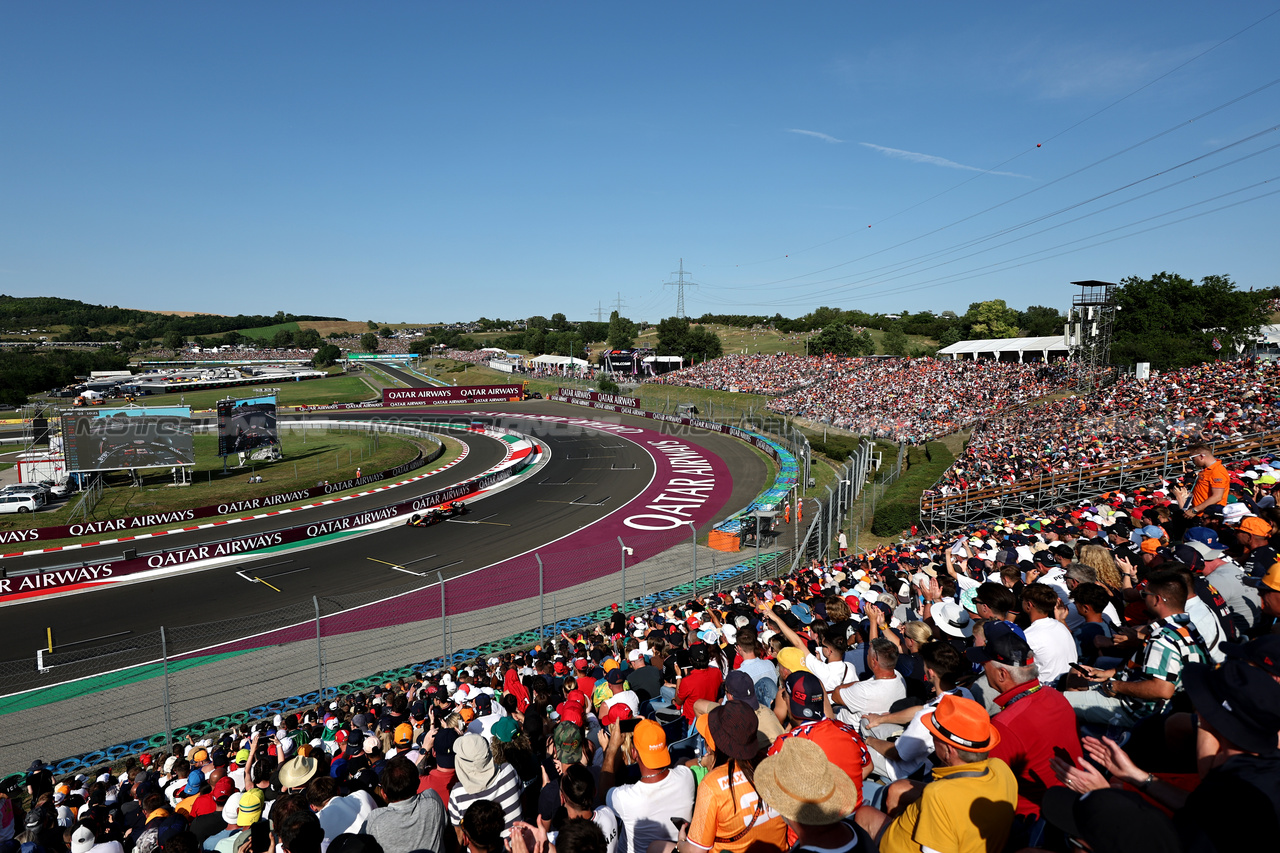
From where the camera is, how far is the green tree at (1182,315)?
42.3 meters

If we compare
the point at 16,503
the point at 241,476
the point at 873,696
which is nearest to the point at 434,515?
the point at 241,476

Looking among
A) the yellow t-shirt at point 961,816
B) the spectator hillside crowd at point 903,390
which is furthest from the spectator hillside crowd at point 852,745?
the spectator hillside crowd at point 903,390

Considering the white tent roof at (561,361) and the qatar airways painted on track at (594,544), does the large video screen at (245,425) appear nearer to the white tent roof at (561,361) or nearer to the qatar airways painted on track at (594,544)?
the qatar airways painted on track at (594,544)

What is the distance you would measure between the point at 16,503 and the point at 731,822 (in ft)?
129

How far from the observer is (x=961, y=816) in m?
2.89

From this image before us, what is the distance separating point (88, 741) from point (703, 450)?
3796 centimetres

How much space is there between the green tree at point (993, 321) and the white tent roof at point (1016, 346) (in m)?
19.3

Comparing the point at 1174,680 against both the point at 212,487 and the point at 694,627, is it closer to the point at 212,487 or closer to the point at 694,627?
the point at 694,627

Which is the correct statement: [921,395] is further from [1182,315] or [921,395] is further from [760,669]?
[760,669]

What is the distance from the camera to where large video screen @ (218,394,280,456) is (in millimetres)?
36781

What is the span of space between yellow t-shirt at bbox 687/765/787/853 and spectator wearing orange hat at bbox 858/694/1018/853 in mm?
543

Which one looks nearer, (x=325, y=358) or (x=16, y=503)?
(x=16, y=503)

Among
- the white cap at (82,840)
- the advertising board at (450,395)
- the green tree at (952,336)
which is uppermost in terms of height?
the green tree at (952,336)

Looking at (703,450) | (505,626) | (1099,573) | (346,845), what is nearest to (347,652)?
(505,626)
